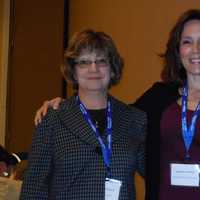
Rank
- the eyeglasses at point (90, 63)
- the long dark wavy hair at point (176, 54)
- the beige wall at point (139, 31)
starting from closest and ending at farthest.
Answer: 1. the eyeglasses at point (90, 63)
2. the long dark wavy hair at point (176, 54)
3. the beige wall at point (139, 31)

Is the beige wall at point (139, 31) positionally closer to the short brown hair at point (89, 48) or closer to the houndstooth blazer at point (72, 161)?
the short brown hair at point (89, 48)

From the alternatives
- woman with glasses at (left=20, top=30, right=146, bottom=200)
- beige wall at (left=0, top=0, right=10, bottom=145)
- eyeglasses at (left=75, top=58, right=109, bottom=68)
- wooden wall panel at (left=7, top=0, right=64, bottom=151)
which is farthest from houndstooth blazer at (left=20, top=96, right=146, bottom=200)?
beige wall at (left=0, top=0, right=10, bottom=145)

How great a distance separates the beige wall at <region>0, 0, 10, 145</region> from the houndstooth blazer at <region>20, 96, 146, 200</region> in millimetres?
3798

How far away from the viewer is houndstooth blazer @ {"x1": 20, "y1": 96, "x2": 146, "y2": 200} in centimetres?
216

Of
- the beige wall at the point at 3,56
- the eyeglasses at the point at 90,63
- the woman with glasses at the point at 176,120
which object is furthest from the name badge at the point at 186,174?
the beige wall at the point at 3,56

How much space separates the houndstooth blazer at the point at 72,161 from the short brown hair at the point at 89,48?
202 mm

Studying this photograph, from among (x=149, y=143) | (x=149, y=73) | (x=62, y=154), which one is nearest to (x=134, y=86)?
(x=149, y=73)

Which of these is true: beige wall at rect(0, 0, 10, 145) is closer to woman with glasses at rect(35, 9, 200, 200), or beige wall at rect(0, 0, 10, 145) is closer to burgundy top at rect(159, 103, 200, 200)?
woman with glasses at rect(35, 9, 200, 200)

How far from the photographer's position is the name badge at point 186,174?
2.22 metres

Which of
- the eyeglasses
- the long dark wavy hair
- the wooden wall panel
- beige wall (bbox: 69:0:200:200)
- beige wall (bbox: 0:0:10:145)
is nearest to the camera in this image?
the eyeglasses

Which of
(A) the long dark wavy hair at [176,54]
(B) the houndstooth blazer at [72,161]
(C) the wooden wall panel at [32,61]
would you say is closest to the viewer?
(B) the houndstooth blazer at [72,161]

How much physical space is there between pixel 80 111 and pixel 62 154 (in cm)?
25

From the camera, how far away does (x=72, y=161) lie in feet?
7.07

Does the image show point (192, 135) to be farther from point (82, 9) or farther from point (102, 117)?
point (82, 9)
